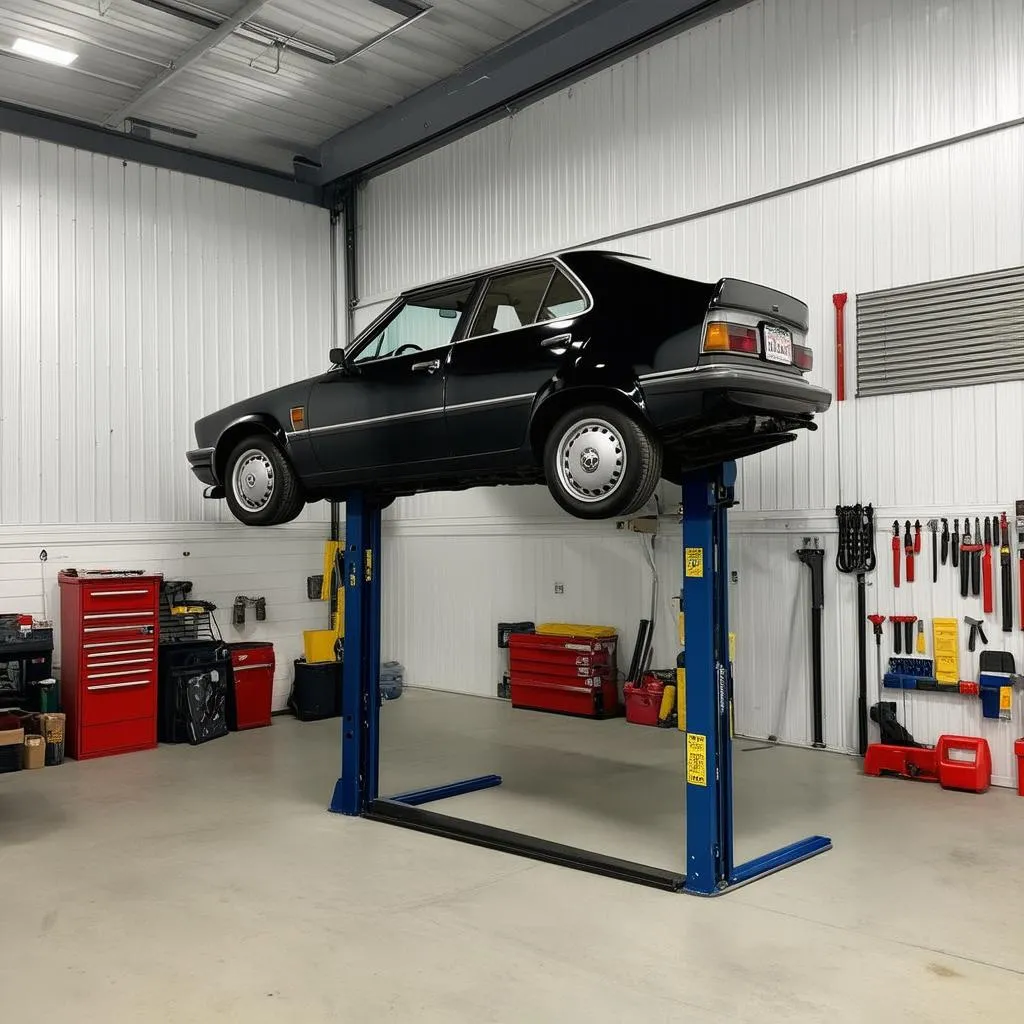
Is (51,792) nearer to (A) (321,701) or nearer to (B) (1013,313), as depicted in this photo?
(A) (321,701)

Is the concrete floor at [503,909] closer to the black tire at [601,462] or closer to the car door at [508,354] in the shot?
the black tire at [601,462]

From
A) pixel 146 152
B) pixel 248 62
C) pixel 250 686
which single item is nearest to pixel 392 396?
pixel 250 686

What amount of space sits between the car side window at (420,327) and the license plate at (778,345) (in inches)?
60.0

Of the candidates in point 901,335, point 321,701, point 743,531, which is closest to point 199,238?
point 321,701

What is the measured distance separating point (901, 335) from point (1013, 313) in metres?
0.68

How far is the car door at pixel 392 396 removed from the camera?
493cm

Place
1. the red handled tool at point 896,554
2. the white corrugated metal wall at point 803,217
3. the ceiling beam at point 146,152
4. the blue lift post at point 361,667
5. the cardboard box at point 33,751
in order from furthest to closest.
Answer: the ceiling beam at point 146,152, the cardboard box at point 33,751, the red handled tool at point 896,554, the white corrugated metal wall at point 803,217, the blue lift post at point 361,667

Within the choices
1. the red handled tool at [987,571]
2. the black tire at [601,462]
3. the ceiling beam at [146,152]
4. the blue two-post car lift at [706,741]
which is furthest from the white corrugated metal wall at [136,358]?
the red handled tool at [987,571]

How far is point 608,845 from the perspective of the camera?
477 centimetres

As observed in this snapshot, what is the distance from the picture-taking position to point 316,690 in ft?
28.7

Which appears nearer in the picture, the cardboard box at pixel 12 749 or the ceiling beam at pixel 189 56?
the cardboard box at pixel 12 749

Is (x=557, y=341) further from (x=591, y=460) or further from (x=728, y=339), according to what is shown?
(x=728, y=339)

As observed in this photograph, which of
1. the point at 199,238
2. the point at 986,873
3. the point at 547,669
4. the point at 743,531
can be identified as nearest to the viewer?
the point at 986,873

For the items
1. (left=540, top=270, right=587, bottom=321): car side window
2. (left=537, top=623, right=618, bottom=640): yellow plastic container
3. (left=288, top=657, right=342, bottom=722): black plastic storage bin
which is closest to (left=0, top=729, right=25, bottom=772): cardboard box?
(left=288, top=657, right=342, bottom=722): black plastic storage bin
